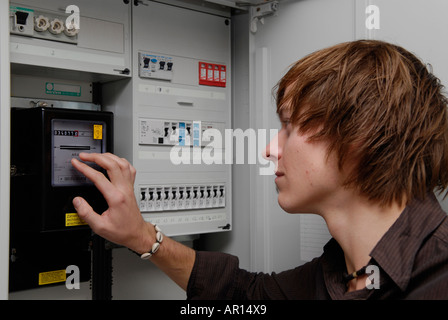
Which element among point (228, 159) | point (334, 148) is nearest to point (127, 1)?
point (228, 159)

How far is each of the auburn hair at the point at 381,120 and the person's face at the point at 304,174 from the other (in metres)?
0.03

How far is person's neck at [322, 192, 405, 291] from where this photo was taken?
3.71 feet

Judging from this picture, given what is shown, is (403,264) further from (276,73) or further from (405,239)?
(276,73)

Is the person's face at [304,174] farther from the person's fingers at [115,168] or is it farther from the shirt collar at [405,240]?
the person's fingers at [115,168]

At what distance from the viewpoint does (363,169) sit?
1.14 metres

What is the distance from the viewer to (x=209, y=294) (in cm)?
143

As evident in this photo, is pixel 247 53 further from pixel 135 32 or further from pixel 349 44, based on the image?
pixel 349 44

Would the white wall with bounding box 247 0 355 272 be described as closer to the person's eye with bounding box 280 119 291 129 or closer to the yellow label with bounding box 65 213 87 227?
the person's eye with bounding box 280 119 291 129

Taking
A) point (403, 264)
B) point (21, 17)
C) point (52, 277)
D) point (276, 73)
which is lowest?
point (52, 277)

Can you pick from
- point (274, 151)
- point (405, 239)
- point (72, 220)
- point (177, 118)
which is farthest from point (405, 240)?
point (177, 118)

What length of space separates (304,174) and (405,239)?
0.29 metres

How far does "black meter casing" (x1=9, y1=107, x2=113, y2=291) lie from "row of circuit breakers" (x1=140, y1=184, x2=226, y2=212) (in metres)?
0.27

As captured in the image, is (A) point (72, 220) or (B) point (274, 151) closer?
(B) point (274, 151)

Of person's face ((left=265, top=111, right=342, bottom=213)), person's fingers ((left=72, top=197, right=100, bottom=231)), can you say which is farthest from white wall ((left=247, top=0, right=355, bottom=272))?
person's fingers ((left=72, top=197, right=100, bottom=231))
